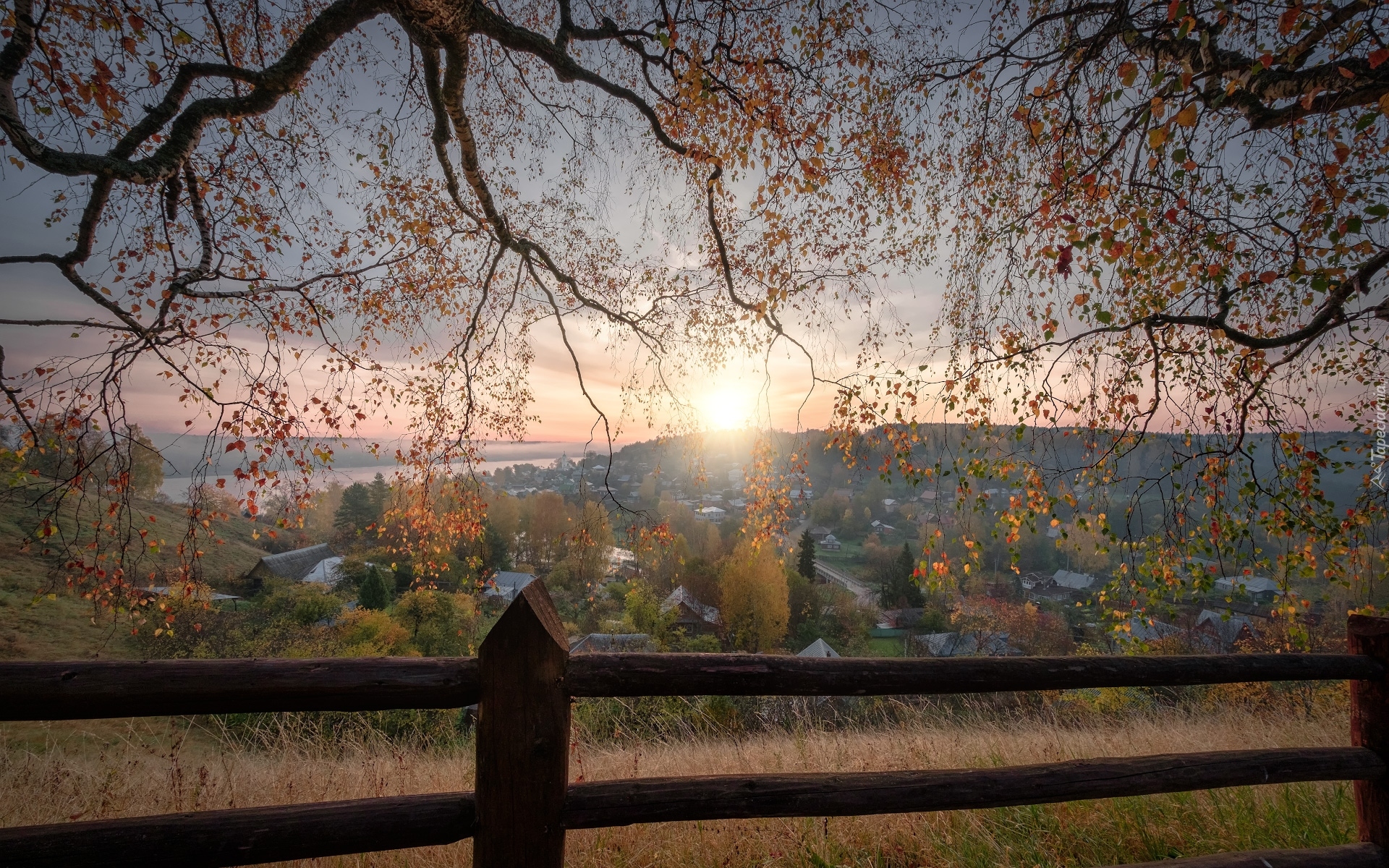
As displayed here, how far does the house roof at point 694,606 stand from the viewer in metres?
49.3

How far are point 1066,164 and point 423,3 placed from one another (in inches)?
213

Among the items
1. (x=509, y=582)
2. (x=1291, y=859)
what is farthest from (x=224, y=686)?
(x=509, y=582)

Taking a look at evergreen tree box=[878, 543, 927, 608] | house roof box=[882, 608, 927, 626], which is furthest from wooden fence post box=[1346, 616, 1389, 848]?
house roof box=[882, 608, 927, 626]

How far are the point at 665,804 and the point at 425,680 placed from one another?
997mm

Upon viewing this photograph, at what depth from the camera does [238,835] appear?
67.6 inches

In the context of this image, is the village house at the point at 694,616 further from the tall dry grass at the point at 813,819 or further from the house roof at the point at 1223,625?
the tall dry grass at the point at 813,819

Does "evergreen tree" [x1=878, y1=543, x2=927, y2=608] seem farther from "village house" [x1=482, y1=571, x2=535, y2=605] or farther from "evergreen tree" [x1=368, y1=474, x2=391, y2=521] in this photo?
"evergreen tree" [x1=368, y1=474, x2=391, y2=521]

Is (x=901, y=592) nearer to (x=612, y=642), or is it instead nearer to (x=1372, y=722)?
(x=612, y=642)

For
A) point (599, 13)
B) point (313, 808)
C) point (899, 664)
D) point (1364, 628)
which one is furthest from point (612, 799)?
point (599, 13)

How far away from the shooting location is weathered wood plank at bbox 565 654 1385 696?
1.99 m

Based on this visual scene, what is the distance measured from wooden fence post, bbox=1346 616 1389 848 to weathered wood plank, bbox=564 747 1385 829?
119mm

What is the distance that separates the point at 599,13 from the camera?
244 inches

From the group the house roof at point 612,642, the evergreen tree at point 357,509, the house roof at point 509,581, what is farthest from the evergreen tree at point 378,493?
the house roof at point 612,642

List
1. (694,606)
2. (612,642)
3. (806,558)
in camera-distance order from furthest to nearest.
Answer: (806,558)
(694,606)
(612,642)
